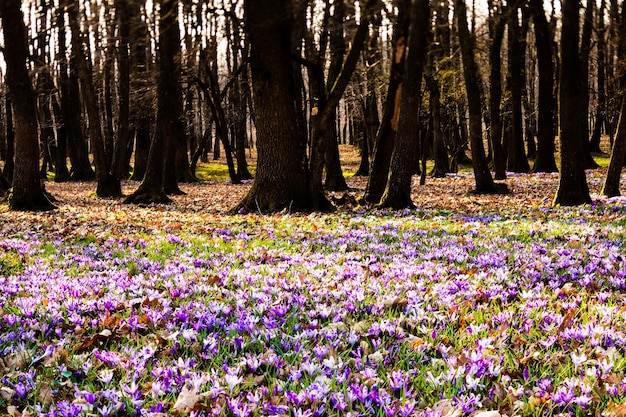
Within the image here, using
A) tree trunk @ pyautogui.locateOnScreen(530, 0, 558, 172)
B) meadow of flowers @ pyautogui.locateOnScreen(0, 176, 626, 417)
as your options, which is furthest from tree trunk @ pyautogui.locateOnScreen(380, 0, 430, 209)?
tree trunk @ pyautogui.locateOnScreen(530, 0, 558, 172)

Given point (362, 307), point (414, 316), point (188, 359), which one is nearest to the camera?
point (188, 359)

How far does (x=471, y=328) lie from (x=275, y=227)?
670cm

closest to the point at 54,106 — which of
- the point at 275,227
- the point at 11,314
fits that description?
the point at 275,227

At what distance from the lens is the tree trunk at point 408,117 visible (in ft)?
43.2

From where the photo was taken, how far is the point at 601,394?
2721 mm

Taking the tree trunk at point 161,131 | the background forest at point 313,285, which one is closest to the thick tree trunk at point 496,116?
the background forest at point 313,285

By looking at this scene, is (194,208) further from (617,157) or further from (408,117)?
(617,157)

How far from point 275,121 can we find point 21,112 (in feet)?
25.0

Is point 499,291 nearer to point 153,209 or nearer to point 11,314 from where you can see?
point 11,314

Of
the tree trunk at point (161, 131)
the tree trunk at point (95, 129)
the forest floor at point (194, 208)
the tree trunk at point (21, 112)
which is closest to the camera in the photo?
the forest floor at point (194, 208)

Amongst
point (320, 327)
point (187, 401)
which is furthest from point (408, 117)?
point (187, 401)

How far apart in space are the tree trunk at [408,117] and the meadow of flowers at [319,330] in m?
5.89

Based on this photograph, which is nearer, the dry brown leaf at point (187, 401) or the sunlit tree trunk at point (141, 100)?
the dry brown leaf at point (187, 401)

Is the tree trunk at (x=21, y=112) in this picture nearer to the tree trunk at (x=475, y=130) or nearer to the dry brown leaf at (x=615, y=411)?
the tree trunk at (x=475, y=130)
